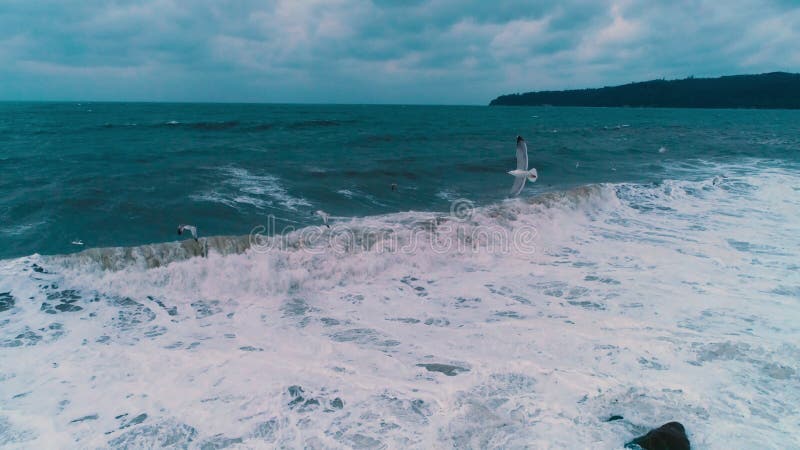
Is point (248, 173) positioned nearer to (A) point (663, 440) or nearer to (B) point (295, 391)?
(B) point (295, 391)

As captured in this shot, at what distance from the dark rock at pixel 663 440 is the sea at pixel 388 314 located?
19cm

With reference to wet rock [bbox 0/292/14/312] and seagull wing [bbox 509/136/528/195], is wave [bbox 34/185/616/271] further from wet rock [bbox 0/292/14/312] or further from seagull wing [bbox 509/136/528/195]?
seagull wing [bbox 509/136/528/195]

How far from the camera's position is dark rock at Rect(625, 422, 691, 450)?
4910mm

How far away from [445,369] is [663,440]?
2.82 meters

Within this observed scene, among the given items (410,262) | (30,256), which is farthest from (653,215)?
(30,256)

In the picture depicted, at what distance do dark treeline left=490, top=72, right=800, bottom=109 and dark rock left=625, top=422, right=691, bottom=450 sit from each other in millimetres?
180958

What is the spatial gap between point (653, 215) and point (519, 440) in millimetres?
13305

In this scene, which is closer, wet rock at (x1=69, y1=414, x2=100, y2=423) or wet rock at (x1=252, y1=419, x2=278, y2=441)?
wet rock at (x1=252, y1=419, x2=278, y2=441)

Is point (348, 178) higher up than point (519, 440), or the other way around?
point (348, 178)

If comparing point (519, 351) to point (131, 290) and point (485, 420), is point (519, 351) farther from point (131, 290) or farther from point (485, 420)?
point (131, 290)

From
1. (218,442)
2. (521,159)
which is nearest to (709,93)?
(521,159)

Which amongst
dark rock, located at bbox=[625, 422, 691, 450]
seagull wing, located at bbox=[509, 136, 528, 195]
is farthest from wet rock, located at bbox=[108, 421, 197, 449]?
seagull wing, located at bbox=[509, 136, 528, 195]

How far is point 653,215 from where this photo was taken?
52.3ft

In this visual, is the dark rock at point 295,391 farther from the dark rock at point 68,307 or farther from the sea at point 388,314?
the dark rock at point 68,307
